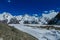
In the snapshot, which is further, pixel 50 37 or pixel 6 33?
pixel 50 37

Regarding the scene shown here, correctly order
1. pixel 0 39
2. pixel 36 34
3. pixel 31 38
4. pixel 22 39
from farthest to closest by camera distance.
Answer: pixel 36 34 → pixel 31 38 → pixel 22 39 → pixel 0 39

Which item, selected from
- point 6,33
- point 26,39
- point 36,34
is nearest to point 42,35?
point 36,34

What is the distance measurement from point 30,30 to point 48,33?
1.56 metres

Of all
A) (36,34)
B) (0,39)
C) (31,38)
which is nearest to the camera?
(0,39)

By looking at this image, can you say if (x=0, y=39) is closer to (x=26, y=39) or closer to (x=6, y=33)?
(x=6, y=33)

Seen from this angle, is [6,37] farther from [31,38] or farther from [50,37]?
[50,37]

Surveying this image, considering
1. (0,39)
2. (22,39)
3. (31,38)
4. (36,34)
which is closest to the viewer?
(0,39)

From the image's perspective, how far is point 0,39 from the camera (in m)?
12.2

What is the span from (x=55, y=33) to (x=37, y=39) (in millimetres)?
1961

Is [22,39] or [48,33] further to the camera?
[48,33]

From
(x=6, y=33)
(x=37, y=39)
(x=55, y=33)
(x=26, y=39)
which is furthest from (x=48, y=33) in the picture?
(x=6, y=33)

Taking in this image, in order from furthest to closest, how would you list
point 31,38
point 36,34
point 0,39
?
point 36,34
point 31,38
point 0,39

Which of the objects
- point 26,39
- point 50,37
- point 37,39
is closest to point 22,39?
point 26,39

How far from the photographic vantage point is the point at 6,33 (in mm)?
13273
